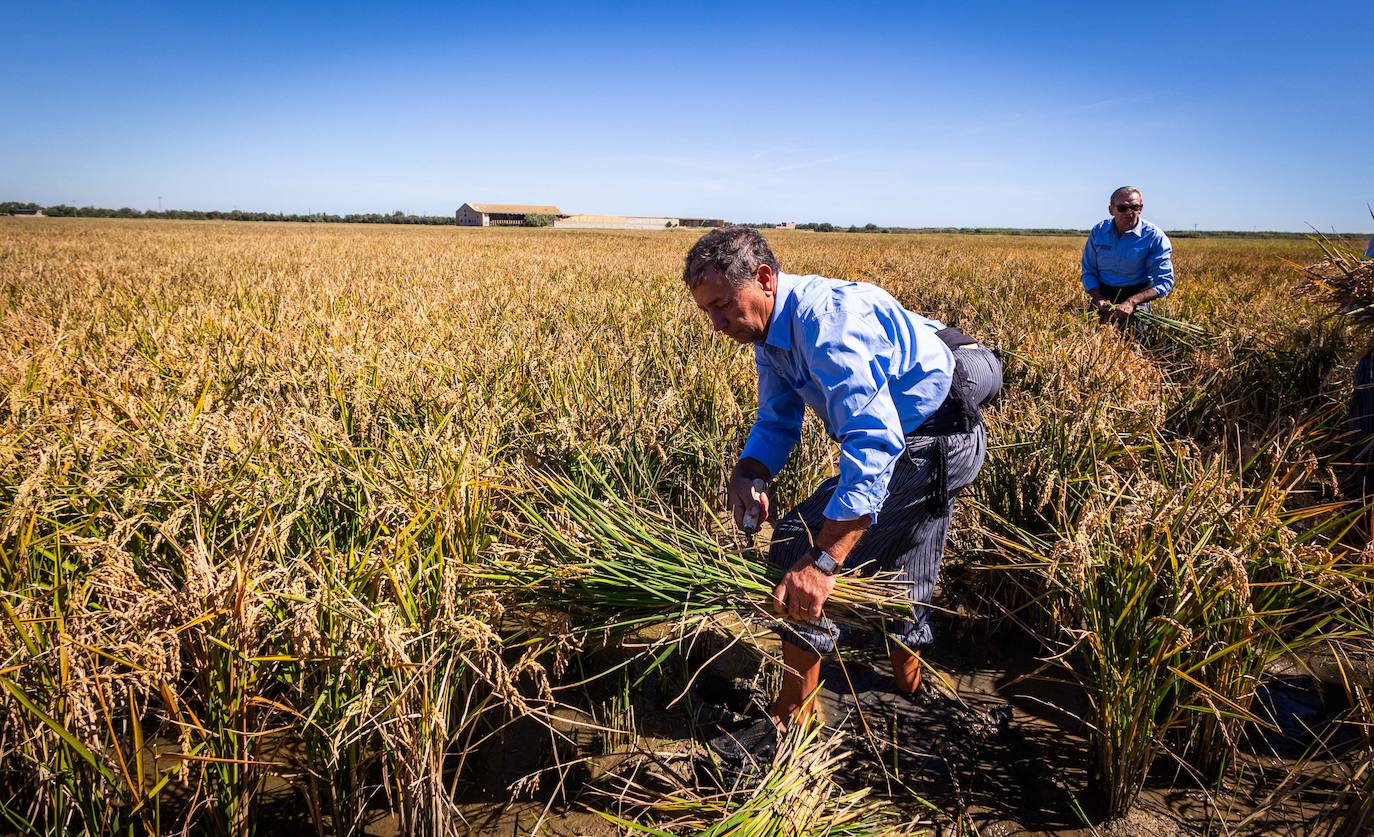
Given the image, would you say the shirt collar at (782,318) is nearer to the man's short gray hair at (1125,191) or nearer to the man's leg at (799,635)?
the man's leg at (799,635)

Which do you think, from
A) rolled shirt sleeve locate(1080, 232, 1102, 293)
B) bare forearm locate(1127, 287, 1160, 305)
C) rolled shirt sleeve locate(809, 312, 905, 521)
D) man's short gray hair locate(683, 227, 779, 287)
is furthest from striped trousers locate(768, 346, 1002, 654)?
rolled shirt sleeve locate(1080, 232, 1102, 293)

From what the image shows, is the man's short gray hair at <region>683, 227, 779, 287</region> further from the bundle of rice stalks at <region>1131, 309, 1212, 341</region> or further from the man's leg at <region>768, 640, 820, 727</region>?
the bundle of rice stalks at <region>1131, 309, 1212, 341</region>

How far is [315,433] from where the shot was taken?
2.11m

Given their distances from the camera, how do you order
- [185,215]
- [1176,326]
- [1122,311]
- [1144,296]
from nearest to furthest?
[1122,311], [1144,296], [1176,326], [185,215]

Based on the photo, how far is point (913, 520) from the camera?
200 cm

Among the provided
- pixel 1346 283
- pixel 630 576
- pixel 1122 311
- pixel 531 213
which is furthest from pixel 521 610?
pixel 531 213

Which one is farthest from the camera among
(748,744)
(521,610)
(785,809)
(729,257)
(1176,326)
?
(1176,326)

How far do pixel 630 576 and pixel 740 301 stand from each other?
2.60ft

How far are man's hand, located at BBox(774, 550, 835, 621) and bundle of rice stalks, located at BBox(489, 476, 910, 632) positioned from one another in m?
0.07

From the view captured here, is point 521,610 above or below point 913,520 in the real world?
below

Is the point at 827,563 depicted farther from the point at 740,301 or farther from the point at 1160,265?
the point at 1160,265

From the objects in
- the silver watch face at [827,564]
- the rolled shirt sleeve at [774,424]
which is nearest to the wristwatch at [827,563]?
the silver watch face at [827,564]

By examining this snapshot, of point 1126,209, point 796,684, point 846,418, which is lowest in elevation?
point 796,684

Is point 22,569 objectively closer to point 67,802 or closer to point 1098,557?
point 67,802
